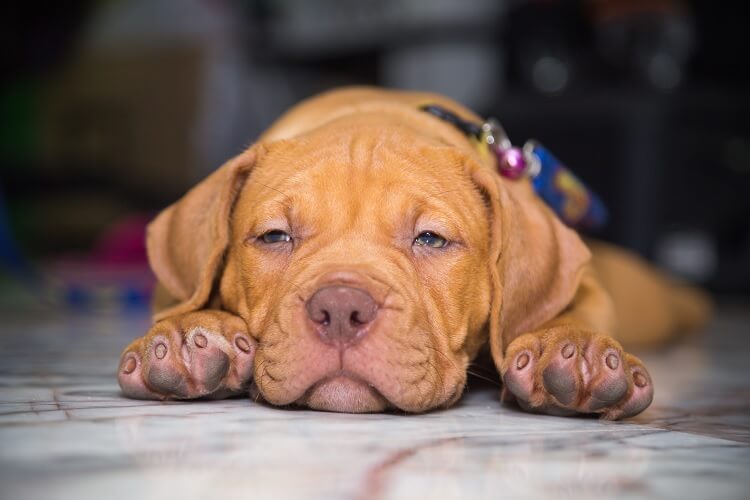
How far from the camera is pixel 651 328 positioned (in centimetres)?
573

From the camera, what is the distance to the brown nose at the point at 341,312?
2.69 m

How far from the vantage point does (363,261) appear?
294cm

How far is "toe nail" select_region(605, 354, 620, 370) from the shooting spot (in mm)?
2871

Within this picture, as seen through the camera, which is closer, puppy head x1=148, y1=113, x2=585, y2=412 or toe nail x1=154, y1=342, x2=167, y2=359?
puppy head x1=148, y1=113, x2=585, y2=412

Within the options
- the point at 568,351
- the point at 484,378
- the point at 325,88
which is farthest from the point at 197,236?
the point at 325,88

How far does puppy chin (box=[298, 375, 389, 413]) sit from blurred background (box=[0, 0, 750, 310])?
4717 mm

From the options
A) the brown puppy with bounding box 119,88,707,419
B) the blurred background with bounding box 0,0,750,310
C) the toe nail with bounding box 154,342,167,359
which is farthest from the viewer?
the blurred background with bounding box 0,0,750,310

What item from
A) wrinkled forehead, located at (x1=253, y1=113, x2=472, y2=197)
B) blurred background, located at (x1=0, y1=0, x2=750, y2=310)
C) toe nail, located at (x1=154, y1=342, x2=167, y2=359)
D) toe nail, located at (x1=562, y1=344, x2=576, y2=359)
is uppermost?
blurred background, located at (x1=0, y1=0, x2=750, y2=310)

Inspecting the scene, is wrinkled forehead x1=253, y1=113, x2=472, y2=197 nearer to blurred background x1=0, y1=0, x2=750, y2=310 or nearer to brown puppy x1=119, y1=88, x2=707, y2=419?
brown puppy x1=119, y1=88, x2=707, y2=419

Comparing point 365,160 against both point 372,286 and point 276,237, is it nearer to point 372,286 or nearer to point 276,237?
point 276,237

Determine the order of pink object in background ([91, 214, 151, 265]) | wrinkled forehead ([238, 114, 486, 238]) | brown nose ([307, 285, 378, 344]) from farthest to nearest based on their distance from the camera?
pink object in background ([91, 214, 151, 265]) → wrinkled forehead ([238, 114, 486, 238]) → brown nose ([307, 285, 378, 344])

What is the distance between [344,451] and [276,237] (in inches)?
44.1

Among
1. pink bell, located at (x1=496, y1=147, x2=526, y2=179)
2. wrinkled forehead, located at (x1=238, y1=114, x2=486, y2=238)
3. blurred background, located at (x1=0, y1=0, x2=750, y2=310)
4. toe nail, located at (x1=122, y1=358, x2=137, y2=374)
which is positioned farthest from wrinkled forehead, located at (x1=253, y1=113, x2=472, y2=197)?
blurred background, located at (x1=0, y1=0, x2=750, y2=310)

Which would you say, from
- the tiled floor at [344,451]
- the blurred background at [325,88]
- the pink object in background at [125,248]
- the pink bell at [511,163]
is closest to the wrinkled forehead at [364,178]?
the pink bell at [511,163]
